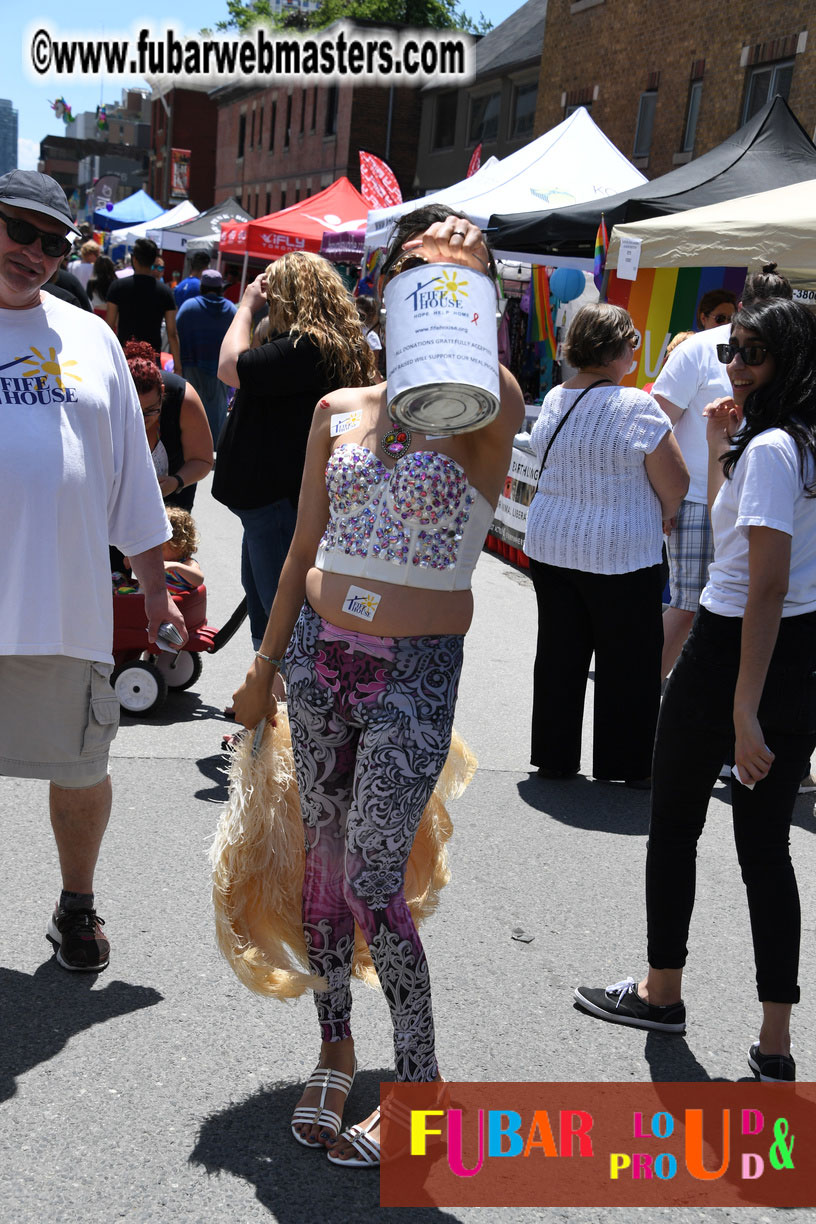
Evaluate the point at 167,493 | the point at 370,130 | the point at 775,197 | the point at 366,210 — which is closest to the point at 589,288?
the point at 775,197

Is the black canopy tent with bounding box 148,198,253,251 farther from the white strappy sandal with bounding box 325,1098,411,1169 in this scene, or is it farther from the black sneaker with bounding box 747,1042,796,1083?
the white strappy sandal with bounding box 325,1098,411,1169

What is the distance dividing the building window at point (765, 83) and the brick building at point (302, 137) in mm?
20411

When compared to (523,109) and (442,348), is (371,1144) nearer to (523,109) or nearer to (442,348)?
(442,348)

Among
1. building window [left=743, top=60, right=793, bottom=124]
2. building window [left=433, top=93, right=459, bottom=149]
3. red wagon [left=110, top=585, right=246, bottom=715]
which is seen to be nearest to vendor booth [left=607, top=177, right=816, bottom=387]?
red wagon [left=110, top=585, right=246, bottom=715]

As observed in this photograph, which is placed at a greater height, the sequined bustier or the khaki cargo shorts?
the sequined bustier

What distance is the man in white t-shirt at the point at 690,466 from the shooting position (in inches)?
224

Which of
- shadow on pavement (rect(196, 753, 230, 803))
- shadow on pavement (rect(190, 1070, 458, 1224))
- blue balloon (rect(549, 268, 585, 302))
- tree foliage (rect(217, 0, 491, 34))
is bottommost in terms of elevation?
shadow on pavement (rect(196, 753, 230, 803))

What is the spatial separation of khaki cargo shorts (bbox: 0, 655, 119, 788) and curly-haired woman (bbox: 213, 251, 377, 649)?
1651mm

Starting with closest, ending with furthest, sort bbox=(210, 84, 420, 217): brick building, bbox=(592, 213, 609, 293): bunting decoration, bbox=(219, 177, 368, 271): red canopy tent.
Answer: bbox=(592, 213, 609, 293): bunting decoration, bbox=(219, 177, 368, 271): red canopy tent, bbox=(210, 84, 420, 217): brick building

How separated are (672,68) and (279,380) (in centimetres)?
1924

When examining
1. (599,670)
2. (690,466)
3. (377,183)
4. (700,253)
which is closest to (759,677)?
(599,670)

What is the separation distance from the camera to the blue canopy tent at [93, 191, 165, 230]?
109 feet

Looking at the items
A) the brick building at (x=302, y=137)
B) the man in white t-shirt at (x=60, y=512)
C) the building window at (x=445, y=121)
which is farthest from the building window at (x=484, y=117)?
the man in white t-shirt at (x=60, y=512)

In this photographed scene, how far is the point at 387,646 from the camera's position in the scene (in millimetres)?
2510
